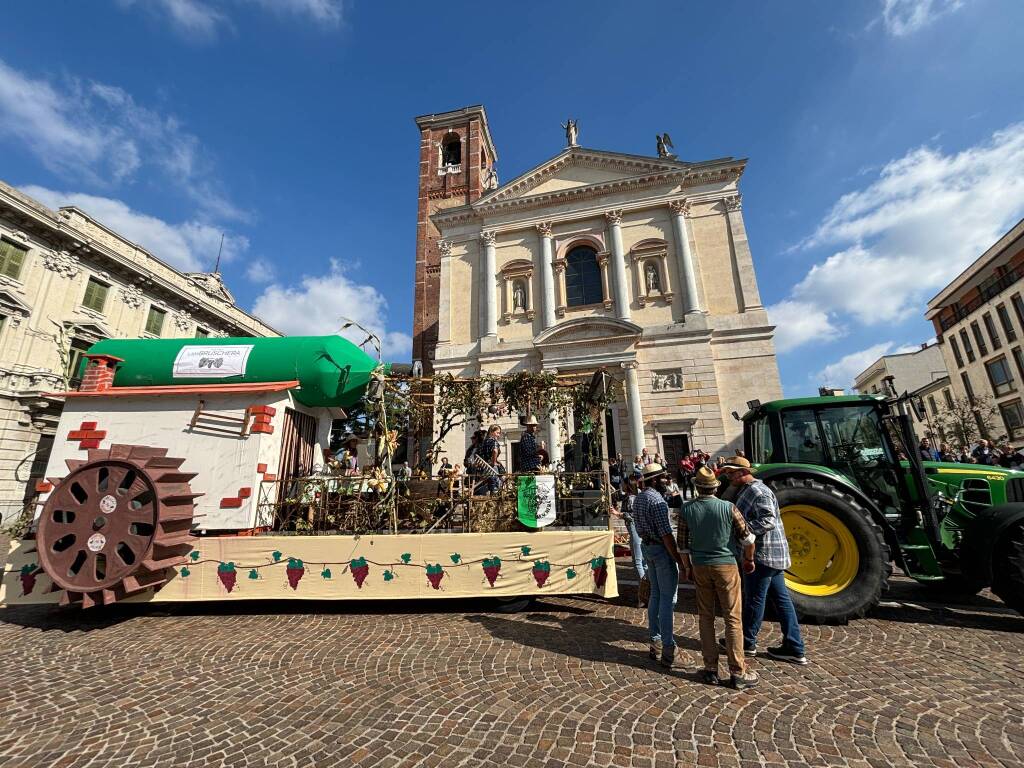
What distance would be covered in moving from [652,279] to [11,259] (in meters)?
27.2

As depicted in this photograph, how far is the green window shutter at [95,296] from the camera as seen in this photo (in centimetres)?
1944

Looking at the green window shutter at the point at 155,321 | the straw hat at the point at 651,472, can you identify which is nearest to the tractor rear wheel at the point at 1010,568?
the straw hat at the point at 651,472

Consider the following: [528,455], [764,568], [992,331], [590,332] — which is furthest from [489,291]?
[992,331]

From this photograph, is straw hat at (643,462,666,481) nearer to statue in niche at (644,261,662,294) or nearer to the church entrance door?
the church entrance door

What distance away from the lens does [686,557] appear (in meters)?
3.75

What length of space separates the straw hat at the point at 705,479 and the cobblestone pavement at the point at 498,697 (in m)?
1.54

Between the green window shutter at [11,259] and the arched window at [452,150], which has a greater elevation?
the arched window at [452,150]

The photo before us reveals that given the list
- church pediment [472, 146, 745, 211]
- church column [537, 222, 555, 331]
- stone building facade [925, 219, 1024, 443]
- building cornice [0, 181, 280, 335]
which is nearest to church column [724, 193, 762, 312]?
church pediment [472, 146, 745, 211]

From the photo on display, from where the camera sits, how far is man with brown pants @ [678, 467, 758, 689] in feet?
10.7

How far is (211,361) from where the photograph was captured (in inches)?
251

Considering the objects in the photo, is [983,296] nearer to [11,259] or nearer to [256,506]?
[256,506]

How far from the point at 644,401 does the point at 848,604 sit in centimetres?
1342

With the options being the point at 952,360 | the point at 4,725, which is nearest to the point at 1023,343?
the point at 952,360

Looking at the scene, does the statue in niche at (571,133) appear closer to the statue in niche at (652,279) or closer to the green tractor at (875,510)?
the statue in niche at (652,279)
